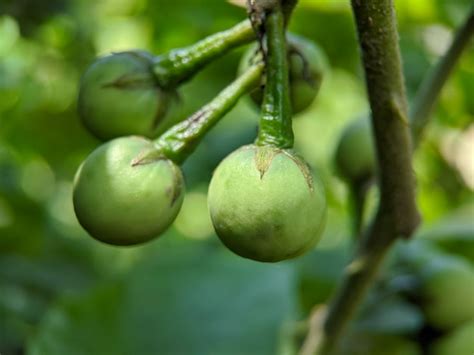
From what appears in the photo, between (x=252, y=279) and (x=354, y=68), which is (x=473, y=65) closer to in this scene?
(x=354, y=68)

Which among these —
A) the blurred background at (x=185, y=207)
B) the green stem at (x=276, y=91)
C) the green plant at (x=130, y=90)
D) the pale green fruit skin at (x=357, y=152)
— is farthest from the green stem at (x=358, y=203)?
the green stem at (x=276, y=91)

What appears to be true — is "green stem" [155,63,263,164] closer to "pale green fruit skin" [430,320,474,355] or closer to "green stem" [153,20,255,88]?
"green stem" [153,20,255,88]

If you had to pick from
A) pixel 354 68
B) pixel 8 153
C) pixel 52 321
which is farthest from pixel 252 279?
pixel 354 68

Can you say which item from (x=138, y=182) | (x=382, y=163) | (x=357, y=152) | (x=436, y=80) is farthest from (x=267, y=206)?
(x=357, y=152)

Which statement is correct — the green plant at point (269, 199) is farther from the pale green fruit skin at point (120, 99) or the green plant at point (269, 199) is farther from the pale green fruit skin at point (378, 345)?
the pale green fruit skin at point (378, 345)

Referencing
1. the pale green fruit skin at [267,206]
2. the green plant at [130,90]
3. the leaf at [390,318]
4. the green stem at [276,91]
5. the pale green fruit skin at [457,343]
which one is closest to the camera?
the pale green fruit skin at [267,206]

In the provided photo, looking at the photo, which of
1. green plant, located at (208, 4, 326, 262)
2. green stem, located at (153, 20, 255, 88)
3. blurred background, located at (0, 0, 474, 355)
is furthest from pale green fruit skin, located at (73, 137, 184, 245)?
blurred background, located at (0, 0, 474, 355)
